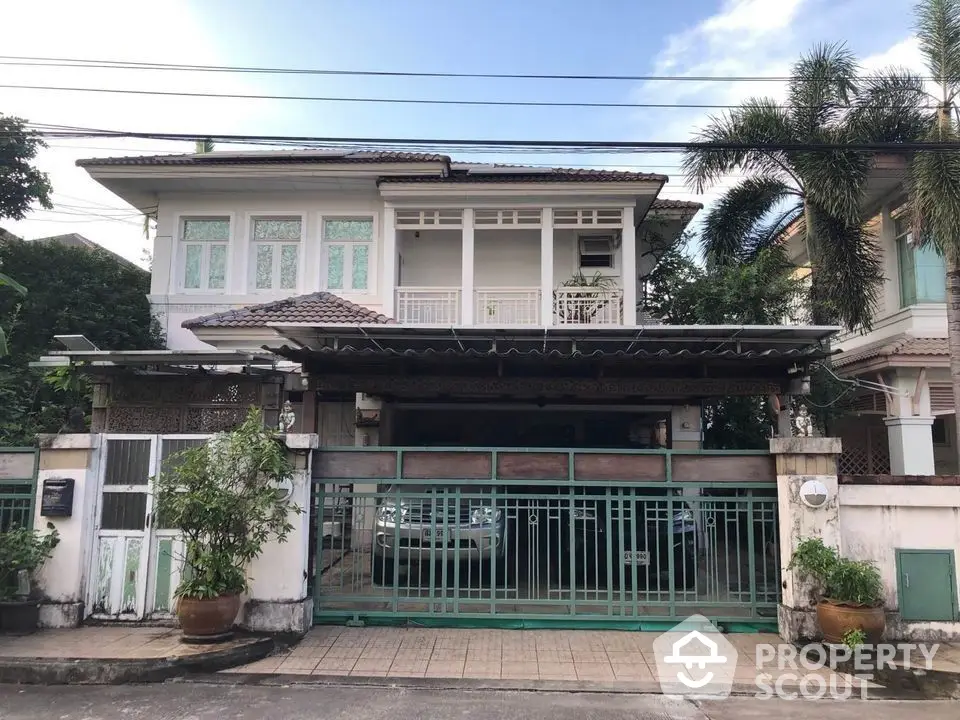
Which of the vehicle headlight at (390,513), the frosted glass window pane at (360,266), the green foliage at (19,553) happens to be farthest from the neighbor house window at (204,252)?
the vehicle headlight at (390,513)

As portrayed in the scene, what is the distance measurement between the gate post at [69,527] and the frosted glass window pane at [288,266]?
20.1 ft

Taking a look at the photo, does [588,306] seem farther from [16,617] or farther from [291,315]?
[16,617]

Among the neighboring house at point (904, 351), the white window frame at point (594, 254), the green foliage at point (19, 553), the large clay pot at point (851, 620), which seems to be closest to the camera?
the large clay pot at point (851, 620)

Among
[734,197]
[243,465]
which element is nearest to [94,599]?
[243,465]

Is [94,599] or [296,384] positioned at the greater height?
[296,384]

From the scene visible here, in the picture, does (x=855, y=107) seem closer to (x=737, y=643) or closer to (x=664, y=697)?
(x=737, y=643)

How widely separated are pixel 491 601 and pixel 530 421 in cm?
656

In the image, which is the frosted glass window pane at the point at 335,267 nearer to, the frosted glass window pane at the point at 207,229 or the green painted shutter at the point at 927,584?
the frosted glass window pane at the point at 207,229

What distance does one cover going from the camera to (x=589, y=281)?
12.7 metres

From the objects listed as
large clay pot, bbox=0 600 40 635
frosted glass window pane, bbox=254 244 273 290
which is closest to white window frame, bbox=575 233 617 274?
frosted glass window pane, bbox=254 244 273 290

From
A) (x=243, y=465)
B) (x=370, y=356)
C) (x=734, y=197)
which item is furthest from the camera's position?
(x=734, y=197)

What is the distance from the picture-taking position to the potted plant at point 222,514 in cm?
593

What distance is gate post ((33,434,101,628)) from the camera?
6.48 m

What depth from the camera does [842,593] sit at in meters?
5.99
